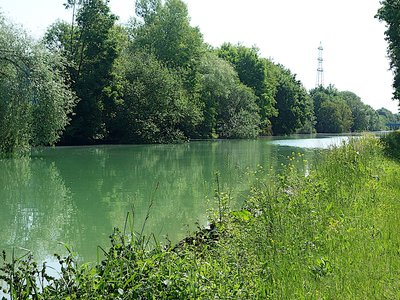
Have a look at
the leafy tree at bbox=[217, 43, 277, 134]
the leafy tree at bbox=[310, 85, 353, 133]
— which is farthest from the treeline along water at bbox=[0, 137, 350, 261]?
the leafy tree at bbox=[310, 85, 353, 133]

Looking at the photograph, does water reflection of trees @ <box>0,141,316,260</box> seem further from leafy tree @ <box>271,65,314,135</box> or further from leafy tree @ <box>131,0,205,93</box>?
leafy tree @ <box>271,65,314,135</box>

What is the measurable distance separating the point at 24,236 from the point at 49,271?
2738 millimetres

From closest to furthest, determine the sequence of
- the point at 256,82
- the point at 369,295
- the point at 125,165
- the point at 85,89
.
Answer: the point at 369,295
the point at 125,165
the point at 85,89
the point at 256,82

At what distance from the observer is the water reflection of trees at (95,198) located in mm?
8683

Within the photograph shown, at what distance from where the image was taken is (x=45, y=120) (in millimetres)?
24312

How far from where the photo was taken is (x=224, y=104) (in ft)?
185

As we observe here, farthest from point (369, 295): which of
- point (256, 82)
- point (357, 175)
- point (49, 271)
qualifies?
point (256, 82)

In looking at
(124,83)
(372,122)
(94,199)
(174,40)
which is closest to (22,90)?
(94,199)

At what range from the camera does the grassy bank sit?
3.33 m

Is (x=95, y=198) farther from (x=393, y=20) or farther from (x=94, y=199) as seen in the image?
(x=393, y=20)

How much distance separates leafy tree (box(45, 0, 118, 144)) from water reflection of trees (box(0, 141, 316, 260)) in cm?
1593

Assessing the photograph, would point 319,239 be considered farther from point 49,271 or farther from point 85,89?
point 85,89

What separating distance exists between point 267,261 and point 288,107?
256ft

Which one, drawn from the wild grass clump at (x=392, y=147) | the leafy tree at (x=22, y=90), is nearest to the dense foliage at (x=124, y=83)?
the leafy tree at (x=22, y=90)
